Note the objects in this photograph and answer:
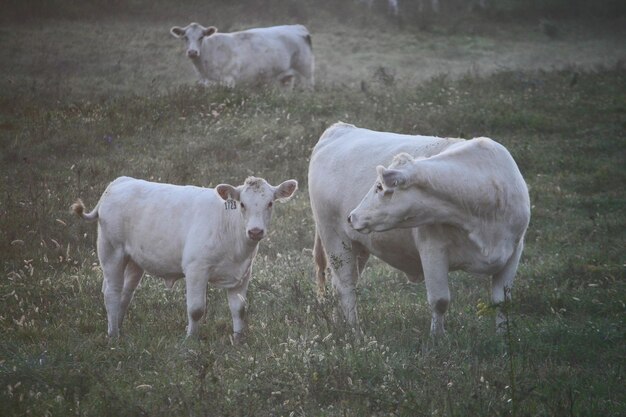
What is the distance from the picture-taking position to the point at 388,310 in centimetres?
810

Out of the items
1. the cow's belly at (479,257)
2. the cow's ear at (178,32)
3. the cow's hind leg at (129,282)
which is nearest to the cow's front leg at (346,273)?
the cow's belly at (479,257)

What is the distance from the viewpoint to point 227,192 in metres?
7.84

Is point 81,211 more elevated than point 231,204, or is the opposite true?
point 231,204

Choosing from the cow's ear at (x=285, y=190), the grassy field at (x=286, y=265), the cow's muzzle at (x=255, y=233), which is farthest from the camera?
the cow's ear at (x=285, y=190)

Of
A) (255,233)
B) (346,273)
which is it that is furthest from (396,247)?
(255,233)

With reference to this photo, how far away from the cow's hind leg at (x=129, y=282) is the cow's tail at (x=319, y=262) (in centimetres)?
189

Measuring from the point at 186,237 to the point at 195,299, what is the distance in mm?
682

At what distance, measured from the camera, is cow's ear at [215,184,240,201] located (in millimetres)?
7770

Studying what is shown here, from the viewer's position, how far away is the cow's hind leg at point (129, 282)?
841 centimetres

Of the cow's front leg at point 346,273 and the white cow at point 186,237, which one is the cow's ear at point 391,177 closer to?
the white cow at point 186,237

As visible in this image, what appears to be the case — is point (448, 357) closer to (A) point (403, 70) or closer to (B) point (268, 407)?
(B) point (268, 407)

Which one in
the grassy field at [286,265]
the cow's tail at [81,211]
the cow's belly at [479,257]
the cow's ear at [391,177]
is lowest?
the grassy field at [286,265]

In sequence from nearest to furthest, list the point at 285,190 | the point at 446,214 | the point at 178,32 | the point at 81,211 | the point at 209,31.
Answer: the point at 446,214
the point at 285,190
the point at 81,211
the point at 209,31
the point at 178,32

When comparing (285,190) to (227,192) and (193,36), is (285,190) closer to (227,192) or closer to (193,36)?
(227,192)
